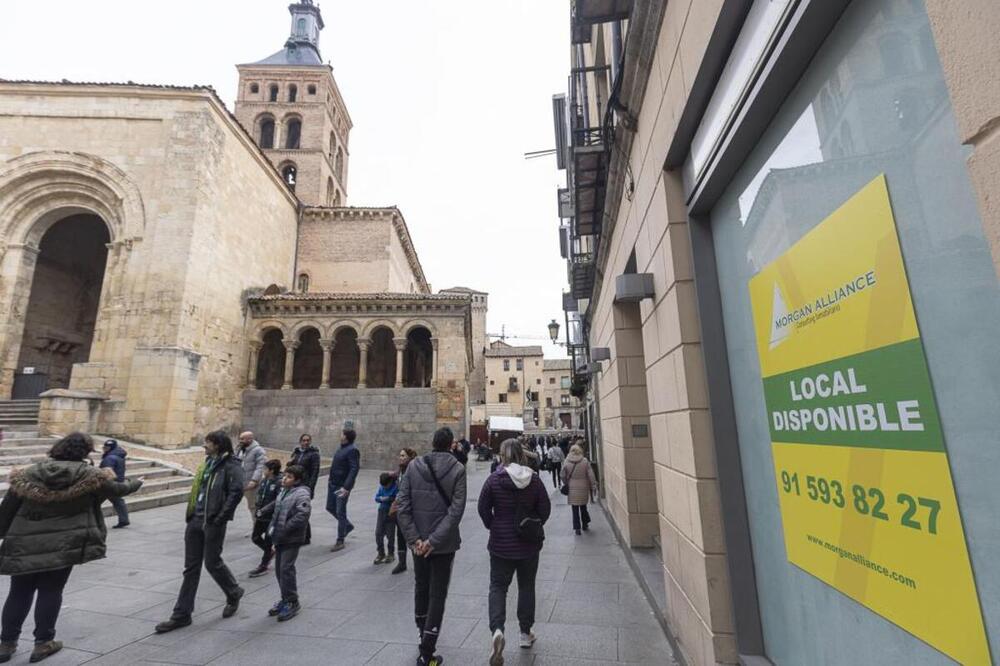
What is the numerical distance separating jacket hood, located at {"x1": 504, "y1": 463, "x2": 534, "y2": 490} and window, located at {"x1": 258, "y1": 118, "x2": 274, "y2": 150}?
39.3 meters

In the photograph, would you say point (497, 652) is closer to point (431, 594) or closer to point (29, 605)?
point (431, 594)

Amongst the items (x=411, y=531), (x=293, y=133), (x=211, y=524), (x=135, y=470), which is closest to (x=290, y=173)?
(x=293, y=133)

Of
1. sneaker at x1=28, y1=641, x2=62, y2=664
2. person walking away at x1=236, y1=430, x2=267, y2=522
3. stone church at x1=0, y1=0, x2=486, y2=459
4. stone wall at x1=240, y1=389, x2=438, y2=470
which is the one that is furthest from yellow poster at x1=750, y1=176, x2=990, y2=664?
stone church at x1=0, y1=0, x2=486, y2=459

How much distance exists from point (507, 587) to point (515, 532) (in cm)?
46

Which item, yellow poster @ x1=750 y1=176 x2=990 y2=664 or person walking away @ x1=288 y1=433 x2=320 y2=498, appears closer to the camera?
yellow poster @ x1=750 y1=176 x2=990 y2=664

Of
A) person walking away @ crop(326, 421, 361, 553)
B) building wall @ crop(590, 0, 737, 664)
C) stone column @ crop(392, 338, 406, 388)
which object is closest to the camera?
building wall @ crop(590, 0, 737, 664)

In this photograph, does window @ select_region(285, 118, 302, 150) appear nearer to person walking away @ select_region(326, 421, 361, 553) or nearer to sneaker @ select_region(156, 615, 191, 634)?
person walking away @ select_region(326, 421, 361, 553)

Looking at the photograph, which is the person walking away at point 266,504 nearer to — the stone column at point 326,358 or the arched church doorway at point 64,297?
the stone column at point 326,358

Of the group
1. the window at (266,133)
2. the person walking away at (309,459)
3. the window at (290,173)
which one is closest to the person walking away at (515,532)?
the person walking away at (309,459)

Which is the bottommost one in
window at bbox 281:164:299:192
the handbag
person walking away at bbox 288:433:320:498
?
the handbag

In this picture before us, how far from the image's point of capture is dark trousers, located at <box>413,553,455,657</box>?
3445mm

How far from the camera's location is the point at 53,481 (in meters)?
3.63

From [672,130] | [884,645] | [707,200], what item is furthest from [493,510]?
[672,130]

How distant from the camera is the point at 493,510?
12.8 ft
